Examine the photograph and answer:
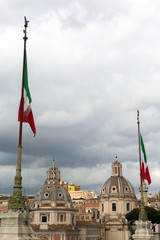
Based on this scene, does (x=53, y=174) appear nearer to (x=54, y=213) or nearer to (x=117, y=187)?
(x=54, y=213)

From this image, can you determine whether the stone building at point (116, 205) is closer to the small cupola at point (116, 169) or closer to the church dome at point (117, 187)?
the church dome at point (117, 187)

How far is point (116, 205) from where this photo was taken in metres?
116

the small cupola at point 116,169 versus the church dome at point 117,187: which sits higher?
the small cupola at point 116,169

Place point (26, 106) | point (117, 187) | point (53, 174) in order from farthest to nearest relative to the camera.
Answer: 1. point (117, 187)
2. point (53, 174)
3. point (26, 106)

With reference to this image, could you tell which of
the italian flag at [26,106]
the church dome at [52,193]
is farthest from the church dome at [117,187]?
the italian flag at [26,106]

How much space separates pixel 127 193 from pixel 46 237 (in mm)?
36095

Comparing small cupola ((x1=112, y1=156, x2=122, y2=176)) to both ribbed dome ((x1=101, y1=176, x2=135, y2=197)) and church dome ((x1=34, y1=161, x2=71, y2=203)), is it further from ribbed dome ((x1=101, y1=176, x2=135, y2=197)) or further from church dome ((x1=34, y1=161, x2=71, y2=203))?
church dome ((x1=34, y1=161, x2=71, y2=203))

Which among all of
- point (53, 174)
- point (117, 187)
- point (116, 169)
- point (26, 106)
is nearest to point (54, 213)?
point (53, 174)

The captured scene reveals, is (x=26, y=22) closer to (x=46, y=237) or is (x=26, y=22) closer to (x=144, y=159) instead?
(x=144, y=159)

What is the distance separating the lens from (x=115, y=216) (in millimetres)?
114562

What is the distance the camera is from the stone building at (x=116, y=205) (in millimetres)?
113188

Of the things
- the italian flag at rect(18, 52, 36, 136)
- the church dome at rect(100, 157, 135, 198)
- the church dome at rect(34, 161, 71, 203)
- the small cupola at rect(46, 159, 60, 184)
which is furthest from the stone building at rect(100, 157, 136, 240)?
→ the italian flag at rect(18, 52, 36, 136)

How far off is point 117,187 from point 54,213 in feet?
91.8

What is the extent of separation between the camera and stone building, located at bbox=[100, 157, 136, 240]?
113188mm
